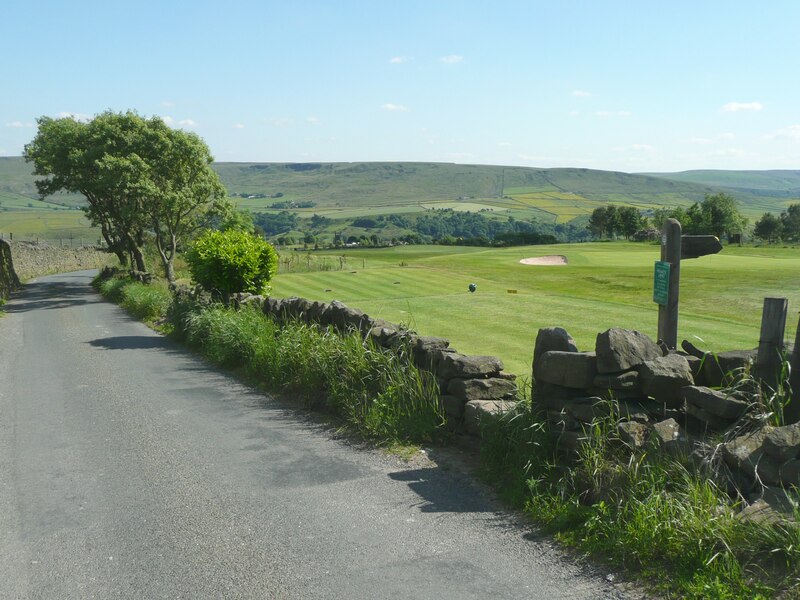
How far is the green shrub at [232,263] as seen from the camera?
17.9 meters

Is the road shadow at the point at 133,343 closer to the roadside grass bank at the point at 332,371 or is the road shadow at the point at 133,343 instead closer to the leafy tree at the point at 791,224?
the roadside grass bank at the point at 332,371

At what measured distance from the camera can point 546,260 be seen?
2235 inches

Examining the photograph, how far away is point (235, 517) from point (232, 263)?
1231 centimetres

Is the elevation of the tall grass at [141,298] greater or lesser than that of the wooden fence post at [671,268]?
lesser

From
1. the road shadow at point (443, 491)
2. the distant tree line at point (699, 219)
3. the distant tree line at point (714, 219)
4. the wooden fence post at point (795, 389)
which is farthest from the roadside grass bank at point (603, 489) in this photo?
the distant tree line at point (714, 219)

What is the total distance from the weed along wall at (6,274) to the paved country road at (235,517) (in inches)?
1253

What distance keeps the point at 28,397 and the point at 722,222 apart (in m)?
104

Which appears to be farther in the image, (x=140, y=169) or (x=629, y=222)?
(x=629, y=222)

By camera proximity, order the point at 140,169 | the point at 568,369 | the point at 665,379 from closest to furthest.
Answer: the point at 665,379
the point at 568,369
the point at 140,169

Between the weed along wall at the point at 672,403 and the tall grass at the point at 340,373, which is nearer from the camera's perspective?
the weed along wall at the point at 672,403

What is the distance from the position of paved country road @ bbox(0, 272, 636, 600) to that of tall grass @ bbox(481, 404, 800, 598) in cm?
30

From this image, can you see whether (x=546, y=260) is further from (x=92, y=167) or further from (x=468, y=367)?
(x=468, y=367)

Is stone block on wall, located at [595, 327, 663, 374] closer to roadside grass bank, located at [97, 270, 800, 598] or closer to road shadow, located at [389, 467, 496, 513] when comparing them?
roadside grass bank, located at [97, 270, 800, 598]

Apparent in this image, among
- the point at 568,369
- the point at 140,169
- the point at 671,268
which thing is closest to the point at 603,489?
the point at 568,369
